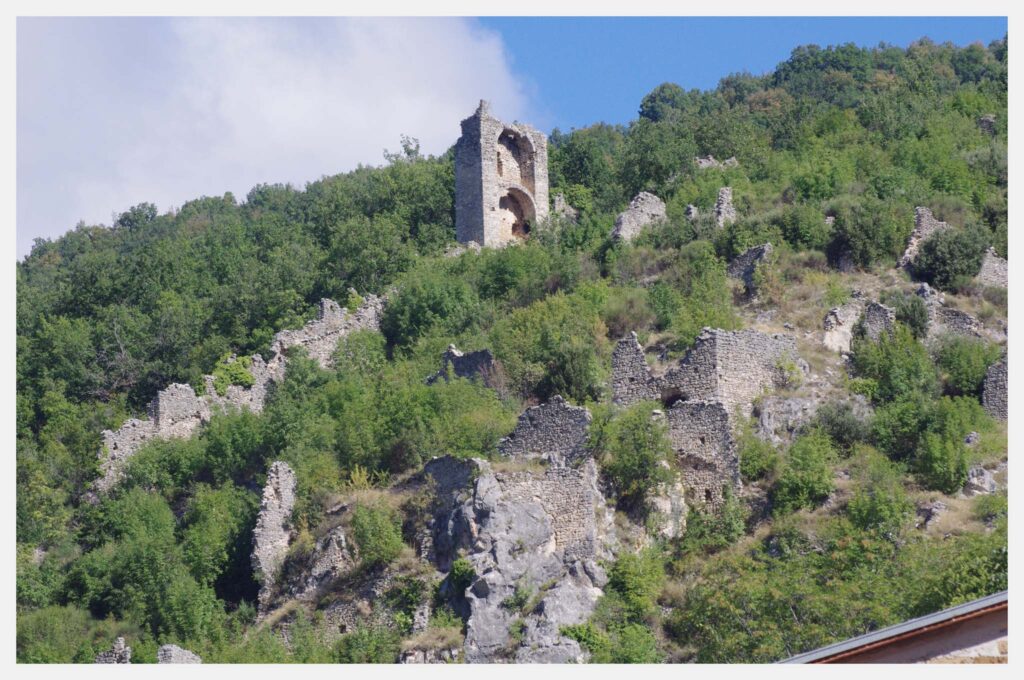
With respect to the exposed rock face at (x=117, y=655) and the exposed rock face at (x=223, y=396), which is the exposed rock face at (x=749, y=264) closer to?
the exposed rock face at (x=223, y=396)

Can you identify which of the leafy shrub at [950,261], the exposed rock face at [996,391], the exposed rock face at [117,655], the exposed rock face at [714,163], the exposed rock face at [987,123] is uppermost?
the exposed rock face at [987,123]

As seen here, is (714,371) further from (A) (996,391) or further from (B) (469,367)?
(B) (469,367)

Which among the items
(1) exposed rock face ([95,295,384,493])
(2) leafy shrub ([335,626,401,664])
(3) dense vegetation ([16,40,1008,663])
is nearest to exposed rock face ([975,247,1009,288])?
(3) dense vegetation ([16,40,1008,663])

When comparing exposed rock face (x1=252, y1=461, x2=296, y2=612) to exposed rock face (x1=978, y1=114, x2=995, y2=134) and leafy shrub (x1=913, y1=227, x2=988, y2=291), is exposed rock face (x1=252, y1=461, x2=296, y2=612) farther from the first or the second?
exposed rock face (x1=978, y1=114, x2=995, y2=134)

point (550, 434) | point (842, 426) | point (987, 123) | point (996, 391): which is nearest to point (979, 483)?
point (842, 426)

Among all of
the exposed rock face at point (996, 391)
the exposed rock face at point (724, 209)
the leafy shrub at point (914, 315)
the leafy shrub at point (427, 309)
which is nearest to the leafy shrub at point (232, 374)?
the leafy shrub at point (427, 309)

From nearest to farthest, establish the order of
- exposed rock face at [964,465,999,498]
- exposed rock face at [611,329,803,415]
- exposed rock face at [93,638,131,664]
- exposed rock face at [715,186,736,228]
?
exposed rock face at [964,465,999,498], exposed rock face at [93,638,131,664], exposed rock face at [611,329,803,415], exposed rock face at [715,186,736,228]
